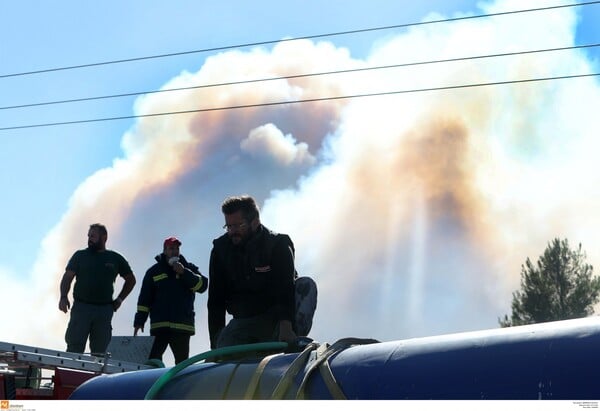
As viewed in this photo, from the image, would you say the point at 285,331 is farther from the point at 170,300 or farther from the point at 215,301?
the point at 170,300

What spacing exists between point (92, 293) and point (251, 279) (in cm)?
370

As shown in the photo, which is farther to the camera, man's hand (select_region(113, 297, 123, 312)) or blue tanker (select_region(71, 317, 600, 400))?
man's hand (select_region(113, 297, 123, 312))

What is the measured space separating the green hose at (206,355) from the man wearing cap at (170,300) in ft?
16.8

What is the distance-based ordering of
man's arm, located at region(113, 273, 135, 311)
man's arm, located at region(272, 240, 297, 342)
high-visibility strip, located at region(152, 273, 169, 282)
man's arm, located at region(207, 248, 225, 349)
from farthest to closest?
man's arm, located at region(113, 273, 135, 311), high-visibility strip, located at region(152, 273, 169, 282), man's arm, located at region(207, 248, 225, 349), man's arm, located at region(272, 240, 297, 342)

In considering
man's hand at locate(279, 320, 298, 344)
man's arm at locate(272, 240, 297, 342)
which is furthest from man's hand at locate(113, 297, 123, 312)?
man's hand at locate(279, 320, 298, 344)

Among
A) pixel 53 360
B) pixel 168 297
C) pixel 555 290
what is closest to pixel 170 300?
pixel 168 297

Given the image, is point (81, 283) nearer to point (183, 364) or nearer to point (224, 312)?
point (224, 312)

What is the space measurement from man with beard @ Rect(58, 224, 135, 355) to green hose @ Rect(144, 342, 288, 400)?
5.26 m

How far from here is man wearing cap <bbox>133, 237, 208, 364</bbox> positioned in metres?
10.2

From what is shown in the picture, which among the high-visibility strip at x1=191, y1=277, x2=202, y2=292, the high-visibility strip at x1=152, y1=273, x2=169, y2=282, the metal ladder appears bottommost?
the metal ladder

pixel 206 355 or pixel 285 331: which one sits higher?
pixel 285 331

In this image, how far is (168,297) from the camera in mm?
10289

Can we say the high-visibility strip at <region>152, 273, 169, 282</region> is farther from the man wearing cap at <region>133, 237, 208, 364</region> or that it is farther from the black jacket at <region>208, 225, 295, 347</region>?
the black jacket at <region>208, 225, 295, 347</region>

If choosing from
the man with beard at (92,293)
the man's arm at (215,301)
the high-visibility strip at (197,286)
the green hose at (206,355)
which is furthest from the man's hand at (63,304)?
the green hose at (206,355)
